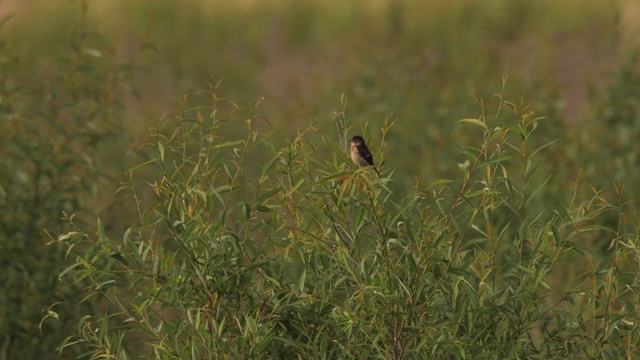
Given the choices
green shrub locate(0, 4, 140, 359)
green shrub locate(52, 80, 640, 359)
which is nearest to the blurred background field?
green shrub locate(0, 4, 140, 359)

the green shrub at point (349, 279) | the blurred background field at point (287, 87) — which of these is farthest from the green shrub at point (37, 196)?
the green shrub at point (349, 279)

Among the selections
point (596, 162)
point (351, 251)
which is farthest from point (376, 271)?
point (596, 162)

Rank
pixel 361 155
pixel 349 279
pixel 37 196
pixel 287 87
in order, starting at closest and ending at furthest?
pixel 349 279 → pixel 361 155 → pixel 37 196 → pixel 287 87

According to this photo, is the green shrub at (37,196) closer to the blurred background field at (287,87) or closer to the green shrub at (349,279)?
the blurred background field at (287,87)

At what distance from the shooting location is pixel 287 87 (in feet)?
81.0

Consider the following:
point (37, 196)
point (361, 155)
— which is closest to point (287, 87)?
point (37, 196)

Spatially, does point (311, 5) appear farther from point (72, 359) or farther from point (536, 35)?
point (72, 359)

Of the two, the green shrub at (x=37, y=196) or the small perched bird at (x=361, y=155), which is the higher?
the small perched bird at (x=361, y=155)

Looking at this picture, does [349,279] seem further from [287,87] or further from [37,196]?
[287,87]

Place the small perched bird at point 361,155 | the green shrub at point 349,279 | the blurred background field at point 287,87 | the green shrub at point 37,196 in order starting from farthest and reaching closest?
1. the blurred background field at point 287,87
2. the green shrub at point 37,196
3. the small perched bird at point 361,155
4. the green shrub at point 349,279

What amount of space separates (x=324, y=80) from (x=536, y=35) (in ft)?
28.6

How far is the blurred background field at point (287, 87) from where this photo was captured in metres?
8.71

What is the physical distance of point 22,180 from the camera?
8656 mm

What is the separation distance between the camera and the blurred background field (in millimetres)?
8711
